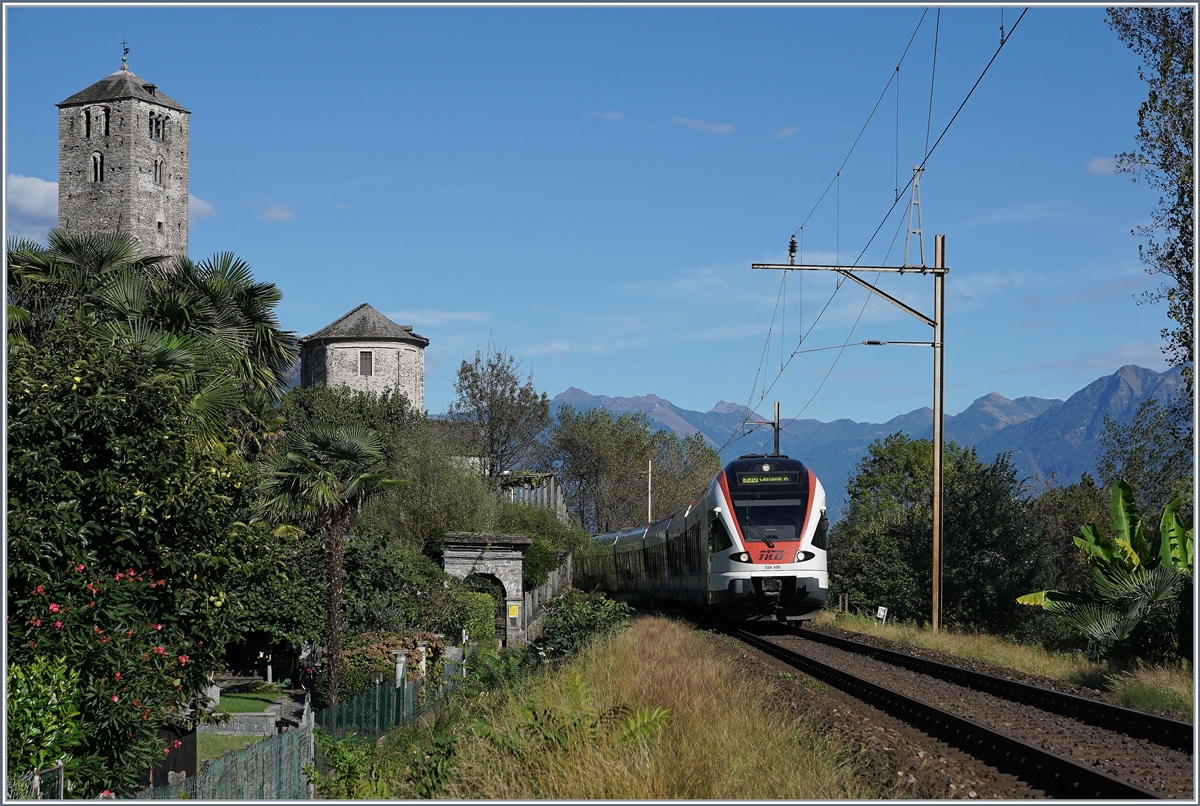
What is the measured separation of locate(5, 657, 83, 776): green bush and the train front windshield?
15.5 metres

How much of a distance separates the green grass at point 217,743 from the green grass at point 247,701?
8.73 feet

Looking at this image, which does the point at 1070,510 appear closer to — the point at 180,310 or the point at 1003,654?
the point at 1003,654

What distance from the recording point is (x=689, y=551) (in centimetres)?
2731

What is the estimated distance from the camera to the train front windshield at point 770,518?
22.8 m

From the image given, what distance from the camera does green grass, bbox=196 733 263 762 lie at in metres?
17.7

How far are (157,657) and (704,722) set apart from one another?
534 centimetres

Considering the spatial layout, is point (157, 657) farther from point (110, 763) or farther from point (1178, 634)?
point (1178, 634)

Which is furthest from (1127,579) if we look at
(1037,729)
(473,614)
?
(473,614)

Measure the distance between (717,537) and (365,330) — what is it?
5831 cm

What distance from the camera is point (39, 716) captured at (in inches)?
341

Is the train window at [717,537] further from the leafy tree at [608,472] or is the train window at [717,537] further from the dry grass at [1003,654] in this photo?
the leafy tree at [608,472]

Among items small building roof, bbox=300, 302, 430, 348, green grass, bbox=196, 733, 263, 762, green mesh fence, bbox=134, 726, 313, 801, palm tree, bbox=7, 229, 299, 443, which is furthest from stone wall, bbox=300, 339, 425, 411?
green mesh fence, bbox=134, 726, 313, 801

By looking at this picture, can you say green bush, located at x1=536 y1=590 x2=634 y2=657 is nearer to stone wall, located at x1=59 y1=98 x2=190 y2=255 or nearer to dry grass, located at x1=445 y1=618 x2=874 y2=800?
dry grass, located at x1=445 y1=618 x2=874 y2=800

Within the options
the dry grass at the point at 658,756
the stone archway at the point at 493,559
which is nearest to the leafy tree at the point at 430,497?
the stone archway at the point at 493,559
